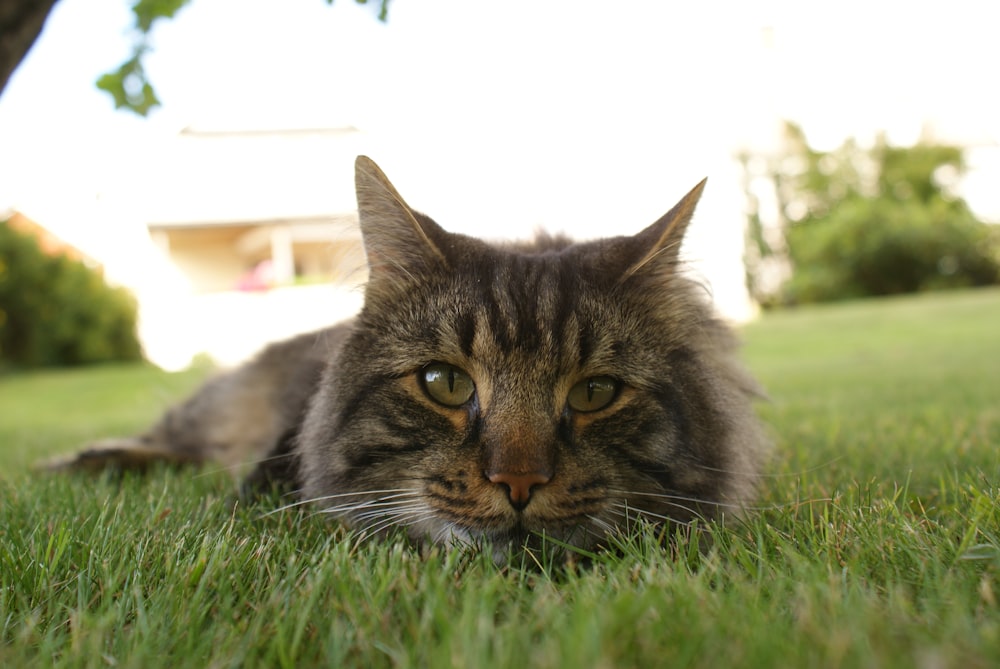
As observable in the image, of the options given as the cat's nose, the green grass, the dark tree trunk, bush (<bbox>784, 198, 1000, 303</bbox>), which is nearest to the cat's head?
the cat's nose

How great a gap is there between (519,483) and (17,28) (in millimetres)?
2133

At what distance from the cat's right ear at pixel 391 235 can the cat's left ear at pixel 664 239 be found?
515 millimetres

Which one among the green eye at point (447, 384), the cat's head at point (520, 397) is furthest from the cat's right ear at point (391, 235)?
the green eye at point (447, 384)

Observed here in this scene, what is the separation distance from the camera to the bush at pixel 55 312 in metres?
12.8

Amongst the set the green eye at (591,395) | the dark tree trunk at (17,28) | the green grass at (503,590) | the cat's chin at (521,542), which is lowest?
the cat's chin at (521,542)

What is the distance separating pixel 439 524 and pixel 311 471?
1.61 ft

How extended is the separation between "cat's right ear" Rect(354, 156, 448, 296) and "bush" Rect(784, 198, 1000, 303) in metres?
18.9

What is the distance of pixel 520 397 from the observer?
167 centimetres

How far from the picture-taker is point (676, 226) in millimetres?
1928

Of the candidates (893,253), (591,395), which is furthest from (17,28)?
(893,253)

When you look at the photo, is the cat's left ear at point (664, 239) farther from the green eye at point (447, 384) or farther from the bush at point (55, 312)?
the bush at point (55, 312)

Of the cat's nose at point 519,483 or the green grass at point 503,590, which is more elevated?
the cat's nose at point 519,483

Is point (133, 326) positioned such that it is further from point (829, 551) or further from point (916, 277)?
point (916, 277)

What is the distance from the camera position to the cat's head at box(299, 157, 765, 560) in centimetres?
160
